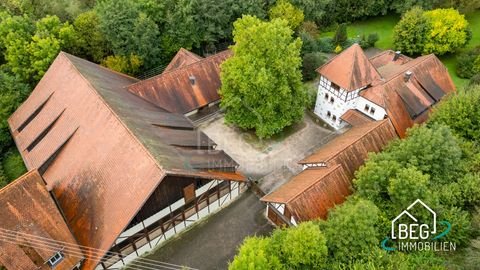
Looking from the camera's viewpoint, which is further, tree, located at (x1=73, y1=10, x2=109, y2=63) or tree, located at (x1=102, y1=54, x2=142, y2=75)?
tree, located at (x1=73, y1=10, x2=109, y2=63)

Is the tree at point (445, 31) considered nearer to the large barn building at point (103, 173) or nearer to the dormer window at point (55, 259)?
the large barn building at point (103, 173)

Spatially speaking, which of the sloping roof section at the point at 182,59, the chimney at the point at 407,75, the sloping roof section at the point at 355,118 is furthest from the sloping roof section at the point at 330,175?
the sloping roof section at the point at 182,59

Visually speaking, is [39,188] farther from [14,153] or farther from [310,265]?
[310,265]

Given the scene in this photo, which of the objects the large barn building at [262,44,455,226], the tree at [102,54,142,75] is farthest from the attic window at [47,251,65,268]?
the tree at [102,54,142,75]

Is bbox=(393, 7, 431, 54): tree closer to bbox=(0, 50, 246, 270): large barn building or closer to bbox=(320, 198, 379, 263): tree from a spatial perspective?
bbox=(0, 50, 246, 270): large barn building

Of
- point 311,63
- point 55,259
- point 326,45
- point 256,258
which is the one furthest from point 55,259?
point 326,45

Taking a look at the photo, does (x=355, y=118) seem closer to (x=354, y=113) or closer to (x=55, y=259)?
(x=354, y=113)

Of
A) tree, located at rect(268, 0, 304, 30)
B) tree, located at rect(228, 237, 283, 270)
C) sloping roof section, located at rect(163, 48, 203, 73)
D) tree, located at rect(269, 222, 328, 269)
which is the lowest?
tree, located at rect(269, 222, 328, 269)

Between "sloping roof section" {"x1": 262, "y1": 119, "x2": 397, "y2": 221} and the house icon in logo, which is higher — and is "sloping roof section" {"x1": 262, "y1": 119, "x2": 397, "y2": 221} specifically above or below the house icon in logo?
above

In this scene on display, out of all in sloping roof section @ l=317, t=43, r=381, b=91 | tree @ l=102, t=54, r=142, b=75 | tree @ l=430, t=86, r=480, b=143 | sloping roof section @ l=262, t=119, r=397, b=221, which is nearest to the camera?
sloping roof section @ l=262, t=119, r=397, b=221
